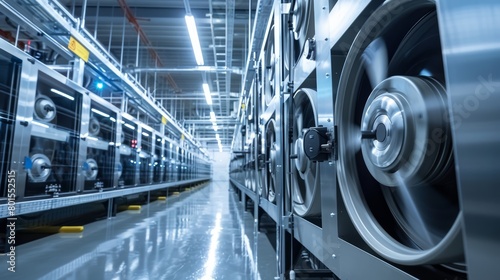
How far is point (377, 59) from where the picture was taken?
0.72m

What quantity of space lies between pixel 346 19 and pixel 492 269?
629 mm

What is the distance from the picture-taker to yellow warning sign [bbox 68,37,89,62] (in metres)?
2.66

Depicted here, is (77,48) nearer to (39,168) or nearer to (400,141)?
(39,168)

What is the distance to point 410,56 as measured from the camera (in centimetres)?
66

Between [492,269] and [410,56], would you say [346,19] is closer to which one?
[410,56]

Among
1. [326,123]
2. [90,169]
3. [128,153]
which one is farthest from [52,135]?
[326,123]

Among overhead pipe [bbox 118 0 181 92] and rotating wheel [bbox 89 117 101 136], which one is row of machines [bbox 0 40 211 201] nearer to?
rotating wheel [bbox 89 117 101 136]

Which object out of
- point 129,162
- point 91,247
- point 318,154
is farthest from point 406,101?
point 129,162

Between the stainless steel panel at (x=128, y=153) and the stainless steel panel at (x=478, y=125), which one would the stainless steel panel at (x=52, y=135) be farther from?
the stainless steel panel at (x=478, y=125)

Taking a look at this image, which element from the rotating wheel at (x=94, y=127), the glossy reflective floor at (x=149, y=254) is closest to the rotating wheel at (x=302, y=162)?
the glossy reflective floor at (x=149, y=254)

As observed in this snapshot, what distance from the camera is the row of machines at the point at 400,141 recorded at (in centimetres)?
33

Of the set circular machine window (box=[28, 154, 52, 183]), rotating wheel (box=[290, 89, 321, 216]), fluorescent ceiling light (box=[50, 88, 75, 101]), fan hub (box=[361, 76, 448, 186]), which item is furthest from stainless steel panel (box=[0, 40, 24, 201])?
fan hub (box=[361, 76, 448, 186])

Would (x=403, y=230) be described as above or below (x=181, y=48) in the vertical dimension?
below

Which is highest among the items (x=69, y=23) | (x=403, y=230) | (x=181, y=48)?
(x=181, y=48)
